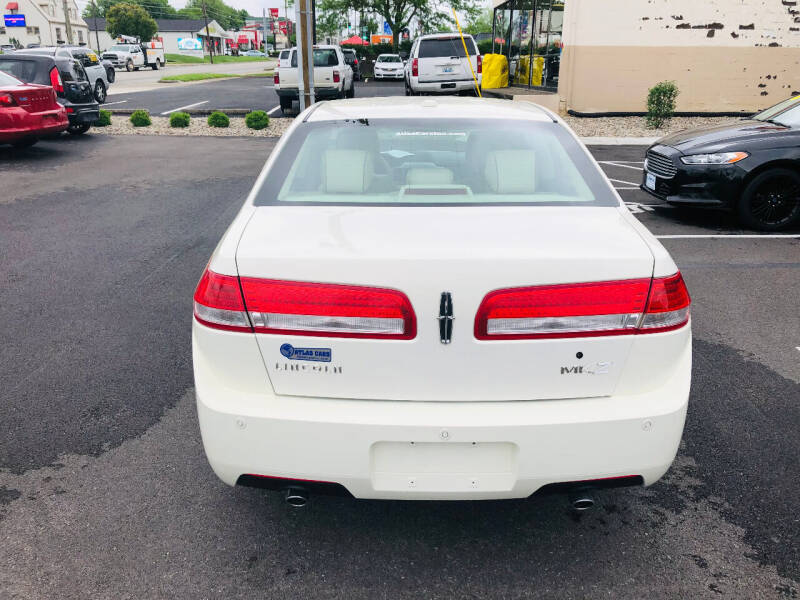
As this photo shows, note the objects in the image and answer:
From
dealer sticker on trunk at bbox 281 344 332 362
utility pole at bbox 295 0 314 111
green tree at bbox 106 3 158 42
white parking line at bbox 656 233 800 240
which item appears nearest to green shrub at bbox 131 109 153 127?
utility pole at bbox 295 0 314 111

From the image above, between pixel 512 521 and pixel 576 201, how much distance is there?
4.38ft

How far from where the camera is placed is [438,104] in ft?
11.4

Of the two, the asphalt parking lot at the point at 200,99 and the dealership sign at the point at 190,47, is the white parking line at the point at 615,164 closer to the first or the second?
the asphalt parking lot at the point at 200,99

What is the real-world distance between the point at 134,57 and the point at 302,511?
2507 inches

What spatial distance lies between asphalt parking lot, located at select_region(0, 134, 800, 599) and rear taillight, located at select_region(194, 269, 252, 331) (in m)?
0.93

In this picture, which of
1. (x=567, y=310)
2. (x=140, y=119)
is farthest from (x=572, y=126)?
(x=567, y=310)

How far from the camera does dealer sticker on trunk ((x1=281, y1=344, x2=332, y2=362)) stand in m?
2.20

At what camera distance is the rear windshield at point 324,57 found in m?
21.4

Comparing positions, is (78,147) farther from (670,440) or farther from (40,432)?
(670,440)

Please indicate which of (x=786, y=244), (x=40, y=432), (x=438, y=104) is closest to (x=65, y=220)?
(x=40, y=432)

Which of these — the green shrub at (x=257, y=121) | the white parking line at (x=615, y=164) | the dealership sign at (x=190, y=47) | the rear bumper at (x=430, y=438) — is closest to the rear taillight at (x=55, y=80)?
the green shrub at (x=257, y=121)

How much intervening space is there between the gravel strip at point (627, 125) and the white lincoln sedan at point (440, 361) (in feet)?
46.7

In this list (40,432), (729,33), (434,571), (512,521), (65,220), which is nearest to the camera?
(434,571)

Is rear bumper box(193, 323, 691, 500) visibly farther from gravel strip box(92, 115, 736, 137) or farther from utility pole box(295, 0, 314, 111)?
gravel strip box(92, 115, 736, 137)
